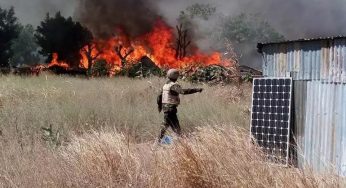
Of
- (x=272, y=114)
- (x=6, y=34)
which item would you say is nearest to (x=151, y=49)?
(x=6, y=34)

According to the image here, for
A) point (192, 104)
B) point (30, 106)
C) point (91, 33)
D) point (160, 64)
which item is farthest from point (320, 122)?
point (91, 33)

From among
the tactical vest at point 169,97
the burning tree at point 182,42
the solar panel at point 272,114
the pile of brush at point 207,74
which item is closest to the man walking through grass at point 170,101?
the tactical vest at point 169,97

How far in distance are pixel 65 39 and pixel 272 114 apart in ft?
93.2

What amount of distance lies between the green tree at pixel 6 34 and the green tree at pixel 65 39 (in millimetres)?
4020

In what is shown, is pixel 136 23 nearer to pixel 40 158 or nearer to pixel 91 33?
pixel 91 33

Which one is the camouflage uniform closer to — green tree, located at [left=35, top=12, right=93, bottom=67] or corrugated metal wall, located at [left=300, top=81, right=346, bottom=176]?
corrugated metal wall, located at [left=300, top=81, right=346, bottom=176]

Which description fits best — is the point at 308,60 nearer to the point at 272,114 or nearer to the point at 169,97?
the point at 272,114

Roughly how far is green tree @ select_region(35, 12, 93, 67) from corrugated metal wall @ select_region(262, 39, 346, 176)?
25051mm

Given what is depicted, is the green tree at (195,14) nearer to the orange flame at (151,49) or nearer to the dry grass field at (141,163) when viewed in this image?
the orange flame at (151,49)

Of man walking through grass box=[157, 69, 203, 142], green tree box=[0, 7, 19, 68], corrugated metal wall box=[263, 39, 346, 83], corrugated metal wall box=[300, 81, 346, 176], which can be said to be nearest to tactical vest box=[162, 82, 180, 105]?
man walking through grass box=[157, 69, 203, 142]

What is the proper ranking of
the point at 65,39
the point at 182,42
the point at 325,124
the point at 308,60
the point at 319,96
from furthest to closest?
the point at 65,39 → the point at 182,42 → the point at 308,60 → the point at 319,96 → the point at 325,124

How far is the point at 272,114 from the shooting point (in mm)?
9281

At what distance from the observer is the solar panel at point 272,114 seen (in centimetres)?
903

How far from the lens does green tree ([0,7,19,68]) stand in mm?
40969
